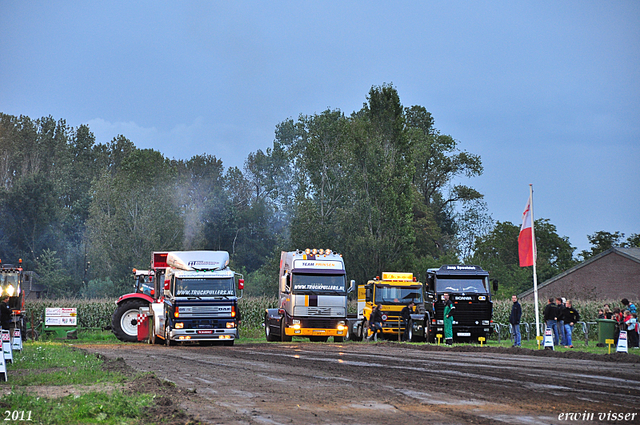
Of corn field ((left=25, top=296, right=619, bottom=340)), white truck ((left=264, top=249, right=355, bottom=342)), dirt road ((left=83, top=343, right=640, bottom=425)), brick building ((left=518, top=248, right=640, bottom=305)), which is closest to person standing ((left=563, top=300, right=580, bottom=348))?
dirt road ((left=83, top=343, right=640, bottom=425))

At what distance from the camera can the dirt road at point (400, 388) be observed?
10492 millimetres

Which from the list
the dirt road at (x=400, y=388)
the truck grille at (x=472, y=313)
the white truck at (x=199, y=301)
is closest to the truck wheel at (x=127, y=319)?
the white truck at (x=199, y=301)

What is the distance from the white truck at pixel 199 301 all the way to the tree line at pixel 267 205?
28028mm

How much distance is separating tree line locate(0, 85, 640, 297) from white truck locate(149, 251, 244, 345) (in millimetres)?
28028

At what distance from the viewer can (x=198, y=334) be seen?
28.9m

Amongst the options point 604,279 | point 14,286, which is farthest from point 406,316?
point 604,279

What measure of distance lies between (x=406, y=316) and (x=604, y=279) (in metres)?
30.1

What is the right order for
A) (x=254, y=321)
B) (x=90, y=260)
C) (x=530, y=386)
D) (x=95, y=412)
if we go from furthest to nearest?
(x=90, y=260), (x=254, y=321), (x=530, y=386), (x=95, y=412)

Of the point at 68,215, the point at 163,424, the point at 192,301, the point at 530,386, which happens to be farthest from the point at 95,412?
the point at 68,215

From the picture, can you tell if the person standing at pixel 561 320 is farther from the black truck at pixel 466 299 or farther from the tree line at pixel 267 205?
the tree line at pixel 267 205

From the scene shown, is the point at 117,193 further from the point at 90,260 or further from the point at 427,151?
the point at 427,151

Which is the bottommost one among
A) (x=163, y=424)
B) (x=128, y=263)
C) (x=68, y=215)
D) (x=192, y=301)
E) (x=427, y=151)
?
(x=163, y=424)

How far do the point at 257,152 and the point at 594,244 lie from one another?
43529 millimetres

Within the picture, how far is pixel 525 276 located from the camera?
70.8 meters
